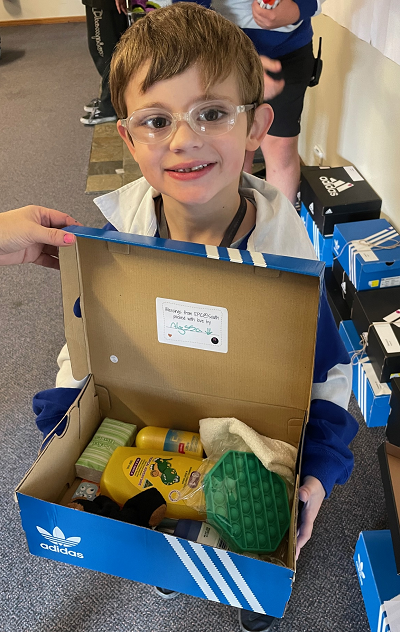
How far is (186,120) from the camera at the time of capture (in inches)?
30.6

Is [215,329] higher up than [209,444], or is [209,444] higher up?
[215,329]

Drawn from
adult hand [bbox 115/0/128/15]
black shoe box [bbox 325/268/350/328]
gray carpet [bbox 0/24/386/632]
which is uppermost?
adult hand [bbox 115/0/128/15]

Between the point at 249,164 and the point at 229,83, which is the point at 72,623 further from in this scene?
the point at 249,164

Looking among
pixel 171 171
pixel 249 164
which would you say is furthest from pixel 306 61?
pixel 171 171

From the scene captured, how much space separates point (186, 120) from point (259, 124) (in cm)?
19

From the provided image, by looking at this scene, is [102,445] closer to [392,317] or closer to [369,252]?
[392,317]

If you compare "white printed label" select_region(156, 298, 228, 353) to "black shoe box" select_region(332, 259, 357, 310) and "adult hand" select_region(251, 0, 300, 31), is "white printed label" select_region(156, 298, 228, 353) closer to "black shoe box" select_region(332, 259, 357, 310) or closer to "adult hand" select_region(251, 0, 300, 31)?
"black shoe box" select_region(332, 259, 357, 310)

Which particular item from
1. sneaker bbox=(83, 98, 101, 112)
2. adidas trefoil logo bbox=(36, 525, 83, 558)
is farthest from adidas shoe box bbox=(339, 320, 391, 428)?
sneaker bbox=(83, 98, 101, 112)

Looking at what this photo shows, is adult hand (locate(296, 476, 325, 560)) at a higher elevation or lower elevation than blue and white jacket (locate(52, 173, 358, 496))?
lower

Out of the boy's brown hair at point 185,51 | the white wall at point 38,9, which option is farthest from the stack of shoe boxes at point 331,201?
the white wall at point 38,9

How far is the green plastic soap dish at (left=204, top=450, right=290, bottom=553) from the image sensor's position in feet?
2.53

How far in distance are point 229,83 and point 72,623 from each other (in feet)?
3.38

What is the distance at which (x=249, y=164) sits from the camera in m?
2.07

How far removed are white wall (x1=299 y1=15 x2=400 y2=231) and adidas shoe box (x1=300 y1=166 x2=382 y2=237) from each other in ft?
0.14
